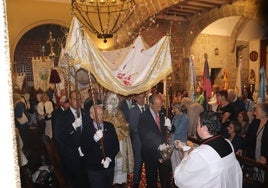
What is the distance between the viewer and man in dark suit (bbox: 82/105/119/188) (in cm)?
427

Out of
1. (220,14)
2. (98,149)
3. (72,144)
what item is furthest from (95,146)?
(220,14)

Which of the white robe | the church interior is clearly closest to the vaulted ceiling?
the church interior

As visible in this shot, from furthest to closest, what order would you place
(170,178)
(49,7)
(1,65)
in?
(49,7), (170,178), (1,65)

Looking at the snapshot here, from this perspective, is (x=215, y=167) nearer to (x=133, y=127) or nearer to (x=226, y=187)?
(x=226, y=187)

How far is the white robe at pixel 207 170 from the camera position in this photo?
9.55ft

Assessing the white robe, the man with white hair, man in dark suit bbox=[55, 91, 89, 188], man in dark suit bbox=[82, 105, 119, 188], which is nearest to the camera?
the white robe

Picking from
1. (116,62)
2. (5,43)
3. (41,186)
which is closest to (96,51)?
(116,62)

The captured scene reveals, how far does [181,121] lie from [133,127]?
107 cm

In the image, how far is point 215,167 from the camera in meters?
2.91

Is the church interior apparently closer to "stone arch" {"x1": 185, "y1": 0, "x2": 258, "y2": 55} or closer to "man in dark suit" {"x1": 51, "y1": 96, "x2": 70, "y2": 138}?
"stone arch" {"x1": 185, "y1": 0, "x2": 258, "y2": 55}

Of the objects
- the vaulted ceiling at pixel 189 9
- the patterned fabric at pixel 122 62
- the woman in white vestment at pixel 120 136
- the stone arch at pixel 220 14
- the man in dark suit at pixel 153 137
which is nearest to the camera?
the patterned fabric at pixel 122 62

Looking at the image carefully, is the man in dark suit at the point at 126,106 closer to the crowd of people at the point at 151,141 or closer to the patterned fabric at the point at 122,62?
the crowd of people at the point at 151,141

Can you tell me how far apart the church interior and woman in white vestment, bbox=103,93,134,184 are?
57cm

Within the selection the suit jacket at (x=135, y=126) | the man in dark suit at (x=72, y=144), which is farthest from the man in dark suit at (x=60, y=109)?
the suit jacket at (x=135, y=126)
